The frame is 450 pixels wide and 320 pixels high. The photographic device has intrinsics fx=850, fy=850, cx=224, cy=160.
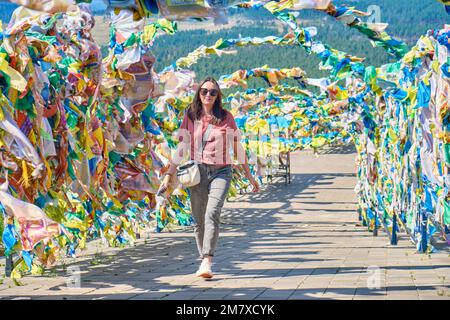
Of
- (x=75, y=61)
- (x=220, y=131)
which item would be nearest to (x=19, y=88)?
(x=75, y=61)

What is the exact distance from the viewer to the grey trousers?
6453 millimetres

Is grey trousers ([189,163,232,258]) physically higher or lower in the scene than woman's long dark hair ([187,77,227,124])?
lower

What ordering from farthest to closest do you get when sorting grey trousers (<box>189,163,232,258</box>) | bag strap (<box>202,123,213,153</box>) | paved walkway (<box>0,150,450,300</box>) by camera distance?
bag strap (<box>202,123,213,153</box>), grey trousers (<box>189,163,232,258</box>), paved walkway (<box>0,150,450,300</box>)

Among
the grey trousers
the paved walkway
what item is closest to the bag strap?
the grey trousers

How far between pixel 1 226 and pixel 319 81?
6731mm

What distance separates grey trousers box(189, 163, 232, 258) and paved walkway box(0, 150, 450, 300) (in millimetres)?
309

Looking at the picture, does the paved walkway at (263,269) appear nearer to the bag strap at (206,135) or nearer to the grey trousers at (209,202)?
the grey trousers at (209,202)

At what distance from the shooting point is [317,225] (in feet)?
44.0

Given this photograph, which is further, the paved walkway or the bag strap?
the bag strap

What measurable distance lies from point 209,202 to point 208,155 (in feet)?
1.23

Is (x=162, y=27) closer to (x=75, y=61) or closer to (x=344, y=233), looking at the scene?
(x=75, y=61)

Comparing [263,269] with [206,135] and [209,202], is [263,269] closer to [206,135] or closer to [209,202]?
[209,202]

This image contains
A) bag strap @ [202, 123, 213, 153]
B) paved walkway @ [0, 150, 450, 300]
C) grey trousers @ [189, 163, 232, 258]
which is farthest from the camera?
bag strap @ [202, 123, 213, 153]

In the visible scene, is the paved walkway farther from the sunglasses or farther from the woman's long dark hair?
the sunglasses
